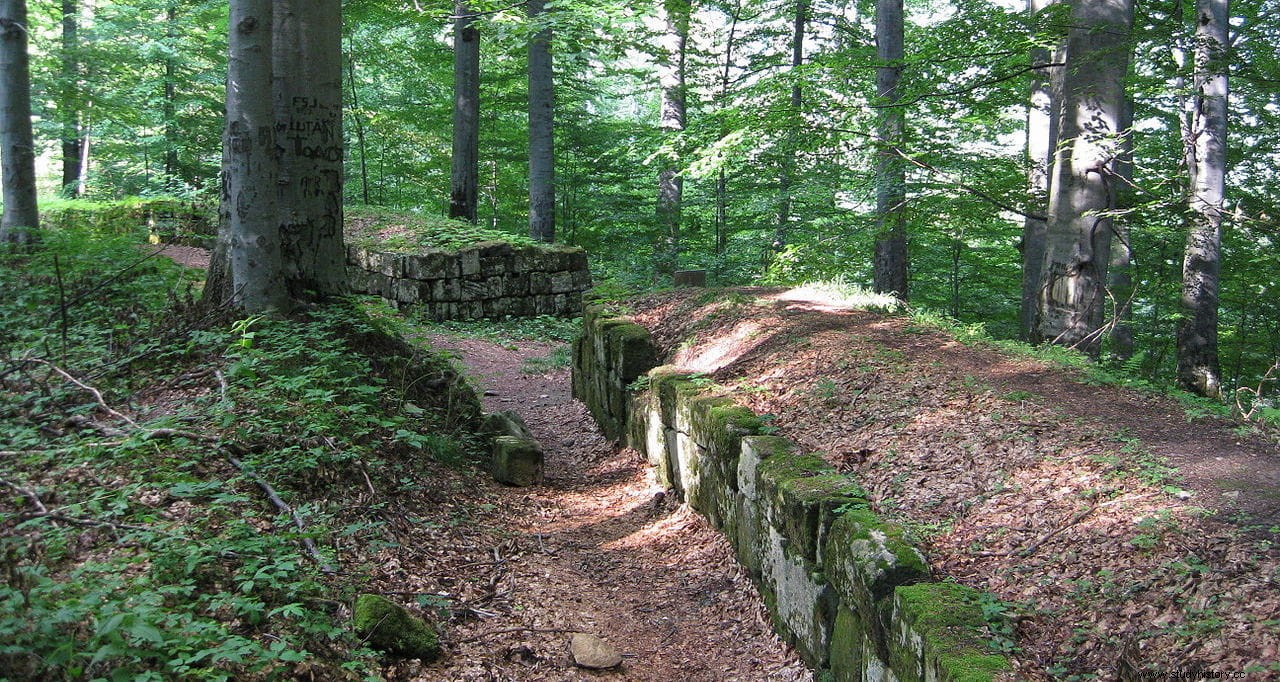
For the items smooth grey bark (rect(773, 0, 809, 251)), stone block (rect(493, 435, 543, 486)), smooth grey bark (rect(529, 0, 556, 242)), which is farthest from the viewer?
smooth grey bark (rect(529, 0, 556, 242))

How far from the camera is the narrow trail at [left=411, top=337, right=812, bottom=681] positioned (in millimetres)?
3539

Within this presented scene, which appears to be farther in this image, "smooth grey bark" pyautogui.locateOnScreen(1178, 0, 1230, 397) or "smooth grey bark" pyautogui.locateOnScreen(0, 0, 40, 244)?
"smooth grey bark" pyautogui.locateOnScreen(0, 0, 40, 244)

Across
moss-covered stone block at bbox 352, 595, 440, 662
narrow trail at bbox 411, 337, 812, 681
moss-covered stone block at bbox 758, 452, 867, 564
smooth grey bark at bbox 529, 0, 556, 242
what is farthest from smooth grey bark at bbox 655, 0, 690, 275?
moss-covered stone block at bbox 352, 595, 440, 662

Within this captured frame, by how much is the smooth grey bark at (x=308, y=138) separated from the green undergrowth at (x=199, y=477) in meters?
0.43

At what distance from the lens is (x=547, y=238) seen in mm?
13945

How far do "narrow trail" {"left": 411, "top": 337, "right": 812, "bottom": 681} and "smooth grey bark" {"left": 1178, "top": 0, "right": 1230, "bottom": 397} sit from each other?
5.20 metres

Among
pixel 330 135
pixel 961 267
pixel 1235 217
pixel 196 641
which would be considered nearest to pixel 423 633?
pixel 196 641

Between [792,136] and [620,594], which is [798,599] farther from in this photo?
[792,136]

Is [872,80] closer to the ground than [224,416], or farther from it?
farther from it

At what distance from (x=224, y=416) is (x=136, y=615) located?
208 cm

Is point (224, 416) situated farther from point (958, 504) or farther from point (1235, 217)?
point (1235, 217)

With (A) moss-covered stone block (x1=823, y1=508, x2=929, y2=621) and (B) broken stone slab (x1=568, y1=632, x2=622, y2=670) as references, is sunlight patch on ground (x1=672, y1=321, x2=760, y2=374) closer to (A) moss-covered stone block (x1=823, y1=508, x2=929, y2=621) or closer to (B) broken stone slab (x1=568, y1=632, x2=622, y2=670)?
(B) broken stone slab (x1=568, y1=632, x2=622, y2=670)

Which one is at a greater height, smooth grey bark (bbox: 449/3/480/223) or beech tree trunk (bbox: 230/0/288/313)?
smooth grey bark (bbox: 449/3/480/223)

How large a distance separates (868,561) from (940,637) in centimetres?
52
